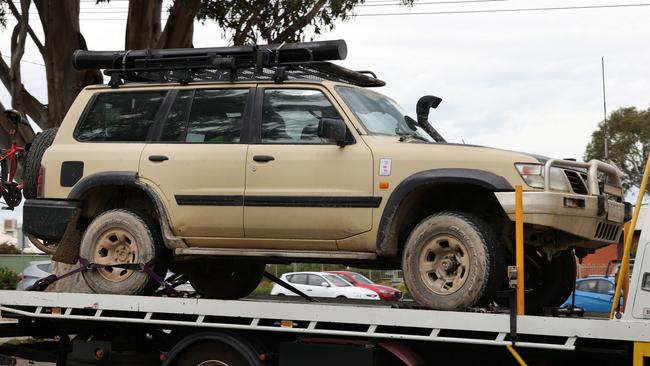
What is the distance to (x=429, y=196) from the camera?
7.64 meters

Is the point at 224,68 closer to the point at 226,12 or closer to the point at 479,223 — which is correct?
the point at 479,223

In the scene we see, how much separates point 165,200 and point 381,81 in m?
2.19

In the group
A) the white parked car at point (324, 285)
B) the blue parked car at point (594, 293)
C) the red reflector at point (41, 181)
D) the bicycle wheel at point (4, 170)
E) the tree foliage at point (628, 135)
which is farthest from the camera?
the tree foliage at point (628, 135)

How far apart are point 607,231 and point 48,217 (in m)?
4.51

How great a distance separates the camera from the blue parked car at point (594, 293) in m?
15.6

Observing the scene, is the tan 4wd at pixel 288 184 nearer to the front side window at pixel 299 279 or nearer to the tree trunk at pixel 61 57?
the tree trunk at pixel 61 57

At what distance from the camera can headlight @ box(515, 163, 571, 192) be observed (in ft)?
23.0

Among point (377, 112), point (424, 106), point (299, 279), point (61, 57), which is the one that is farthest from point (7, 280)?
point (377, 112)

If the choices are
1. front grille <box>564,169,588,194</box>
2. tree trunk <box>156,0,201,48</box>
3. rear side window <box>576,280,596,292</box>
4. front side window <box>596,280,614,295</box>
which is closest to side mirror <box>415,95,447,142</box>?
front grille <box>564,169,588,194</box>

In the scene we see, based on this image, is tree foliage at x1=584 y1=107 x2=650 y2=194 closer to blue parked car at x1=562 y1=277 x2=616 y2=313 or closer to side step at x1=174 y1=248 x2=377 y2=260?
blue parked car at x1=562 y1=277 x2=616 y2=313

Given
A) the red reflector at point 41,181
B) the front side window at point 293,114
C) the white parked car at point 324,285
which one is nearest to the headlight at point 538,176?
the front side window at point 293,114

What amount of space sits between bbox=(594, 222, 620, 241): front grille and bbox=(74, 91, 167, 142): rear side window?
369 centimetres

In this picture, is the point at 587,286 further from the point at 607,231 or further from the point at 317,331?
the point at 317,331

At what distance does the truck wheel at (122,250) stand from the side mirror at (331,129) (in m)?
1.77
